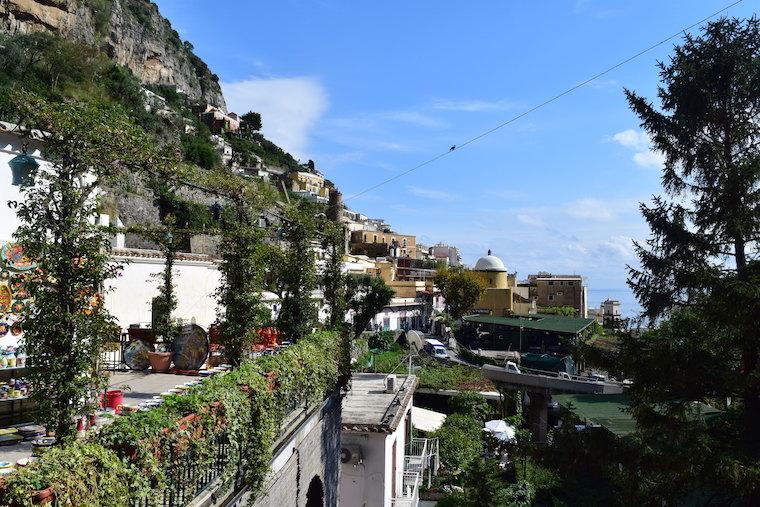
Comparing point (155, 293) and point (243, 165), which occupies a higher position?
point (243, 165)

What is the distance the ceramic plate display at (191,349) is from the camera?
36.2 feet

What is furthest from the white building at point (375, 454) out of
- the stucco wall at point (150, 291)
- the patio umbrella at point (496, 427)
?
the patio umbrella at point (496, 427)

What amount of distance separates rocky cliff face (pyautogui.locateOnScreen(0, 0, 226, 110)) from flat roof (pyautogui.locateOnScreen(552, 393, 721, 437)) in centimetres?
6284

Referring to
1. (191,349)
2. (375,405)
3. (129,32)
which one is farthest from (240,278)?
(129,32)

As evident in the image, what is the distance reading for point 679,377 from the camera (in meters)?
8.77

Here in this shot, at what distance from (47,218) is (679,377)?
888 centimetres

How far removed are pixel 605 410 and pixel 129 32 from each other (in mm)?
85804

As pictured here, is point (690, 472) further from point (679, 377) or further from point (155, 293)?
point (155, 293)

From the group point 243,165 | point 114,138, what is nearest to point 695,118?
point 114,138

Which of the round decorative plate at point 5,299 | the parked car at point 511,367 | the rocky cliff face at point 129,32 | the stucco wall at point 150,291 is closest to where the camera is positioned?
the round decorative plate at point 5,299

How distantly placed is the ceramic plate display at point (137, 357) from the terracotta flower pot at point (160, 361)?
0.35 metres

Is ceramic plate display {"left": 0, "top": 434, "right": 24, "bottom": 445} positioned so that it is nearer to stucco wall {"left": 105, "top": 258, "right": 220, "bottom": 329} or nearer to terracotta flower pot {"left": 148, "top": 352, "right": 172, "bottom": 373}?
terracotta flower pot {"left": 148, "top": 352, "right": 172, "bottom": 373}

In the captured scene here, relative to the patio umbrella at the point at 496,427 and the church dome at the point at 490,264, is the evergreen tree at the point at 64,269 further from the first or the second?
the church dome at the point at 490,264

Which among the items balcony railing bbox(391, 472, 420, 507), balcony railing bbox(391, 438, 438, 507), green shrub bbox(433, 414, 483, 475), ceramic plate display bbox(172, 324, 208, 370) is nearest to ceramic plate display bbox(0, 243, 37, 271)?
ceramic plate display bbox(172, 324, 208, 370)
